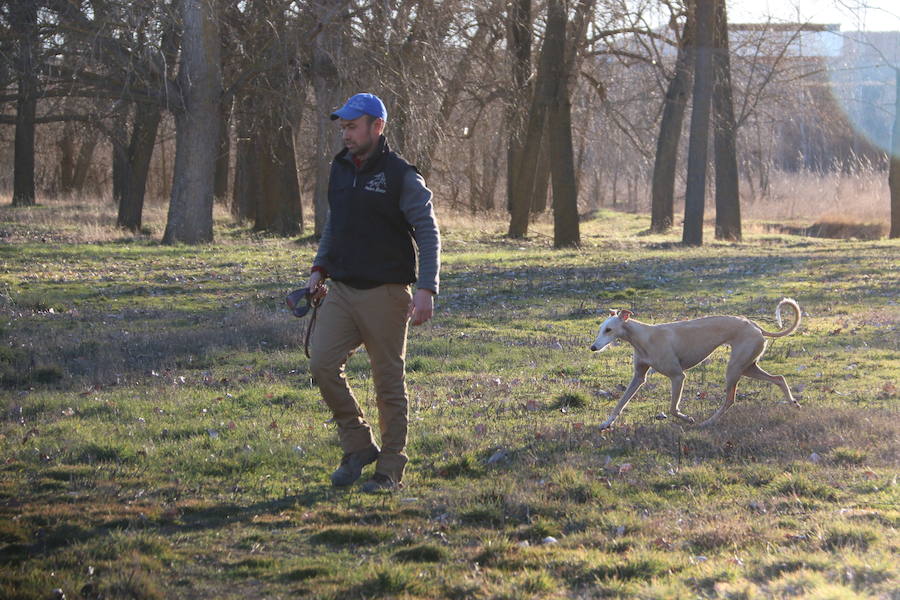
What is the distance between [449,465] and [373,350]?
118 centimetres

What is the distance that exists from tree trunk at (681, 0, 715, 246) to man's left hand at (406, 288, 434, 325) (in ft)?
82.4

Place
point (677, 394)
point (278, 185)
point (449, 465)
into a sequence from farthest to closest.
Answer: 1. point (278, 185)
2. point (677, 394)
3. point (449, 465)

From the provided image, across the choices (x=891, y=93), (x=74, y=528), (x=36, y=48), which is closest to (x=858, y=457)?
(x=74, y=528)

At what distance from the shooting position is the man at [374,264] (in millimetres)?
6637

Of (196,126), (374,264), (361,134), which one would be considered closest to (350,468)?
(374,264)

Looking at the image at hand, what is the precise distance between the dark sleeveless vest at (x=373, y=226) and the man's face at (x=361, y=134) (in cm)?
6

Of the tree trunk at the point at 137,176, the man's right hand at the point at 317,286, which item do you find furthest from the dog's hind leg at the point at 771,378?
the tree trunk at the point at 137,176

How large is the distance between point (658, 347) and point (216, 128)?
18.8 metres

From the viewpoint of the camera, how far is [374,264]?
6.64 metres

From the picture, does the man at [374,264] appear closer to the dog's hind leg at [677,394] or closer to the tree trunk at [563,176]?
the dog's hind leg at [677,394]

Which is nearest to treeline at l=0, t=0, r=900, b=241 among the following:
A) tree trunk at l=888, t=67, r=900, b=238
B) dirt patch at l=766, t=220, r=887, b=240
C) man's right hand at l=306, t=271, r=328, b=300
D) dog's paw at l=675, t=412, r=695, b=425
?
tree trunk at l=888, t=67, r=900, b=238

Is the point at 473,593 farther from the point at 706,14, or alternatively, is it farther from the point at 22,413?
the point at 706,14

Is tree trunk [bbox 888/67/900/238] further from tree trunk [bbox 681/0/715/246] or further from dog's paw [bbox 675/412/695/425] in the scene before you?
dog's paw [bbox 675/412/695/425]

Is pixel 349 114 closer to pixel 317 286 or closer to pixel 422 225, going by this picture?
pixel 422 225
